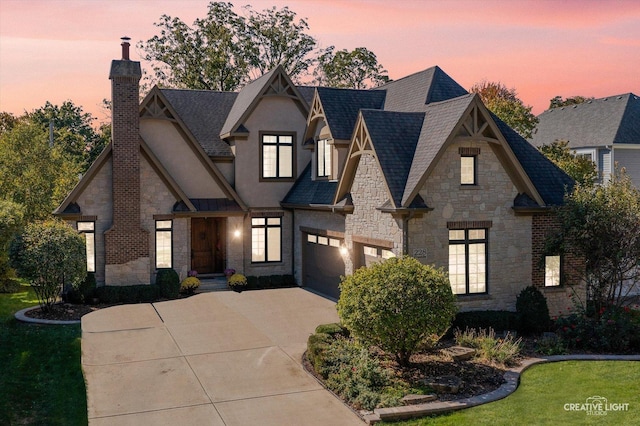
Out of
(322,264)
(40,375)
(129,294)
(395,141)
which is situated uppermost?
(395,141)

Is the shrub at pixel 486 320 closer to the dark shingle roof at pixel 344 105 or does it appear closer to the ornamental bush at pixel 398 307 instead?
the ornamental bush at pixel 398 307

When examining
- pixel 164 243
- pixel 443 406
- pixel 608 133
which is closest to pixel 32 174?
pixel 164 243

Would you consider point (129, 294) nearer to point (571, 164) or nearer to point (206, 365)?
point (206, 365)

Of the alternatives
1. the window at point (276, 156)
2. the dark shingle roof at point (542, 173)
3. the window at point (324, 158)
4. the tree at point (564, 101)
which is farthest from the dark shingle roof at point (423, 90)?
the tree at point (564, 101)

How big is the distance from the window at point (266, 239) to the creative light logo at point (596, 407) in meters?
16.5

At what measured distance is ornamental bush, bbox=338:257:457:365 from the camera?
13852 millimetres

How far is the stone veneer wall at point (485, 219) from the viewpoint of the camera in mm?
18531

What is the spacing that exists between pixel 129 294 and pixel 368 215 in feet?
31.5

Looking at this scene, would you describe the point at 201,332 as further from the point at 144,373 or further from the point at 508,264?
the point at 508,264

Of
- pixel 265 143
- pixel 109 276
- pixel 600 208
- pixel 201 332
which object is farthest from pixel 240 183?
pixel 600 208

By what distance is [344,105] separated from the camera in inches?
961

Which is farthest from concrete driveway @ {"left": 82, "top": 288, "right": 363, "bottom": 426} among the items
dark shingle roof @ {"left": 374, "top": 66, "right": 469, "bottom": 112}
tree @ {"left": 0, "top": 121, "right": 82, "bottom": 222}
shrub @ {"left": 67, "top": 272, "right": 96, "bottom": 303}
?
tree @ {"left": 0, "top": 121, "right": 82, "bottom": 222}

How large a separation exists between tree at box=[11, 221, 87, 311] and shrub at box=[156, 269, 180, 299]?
10.3ft

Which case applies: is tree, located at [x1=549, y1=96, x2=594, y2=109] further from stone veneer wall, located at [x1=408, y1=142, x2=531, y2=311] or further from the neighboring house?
stone veneer wall, located at [x1=408, y1=142, x2=531, y2=311]
